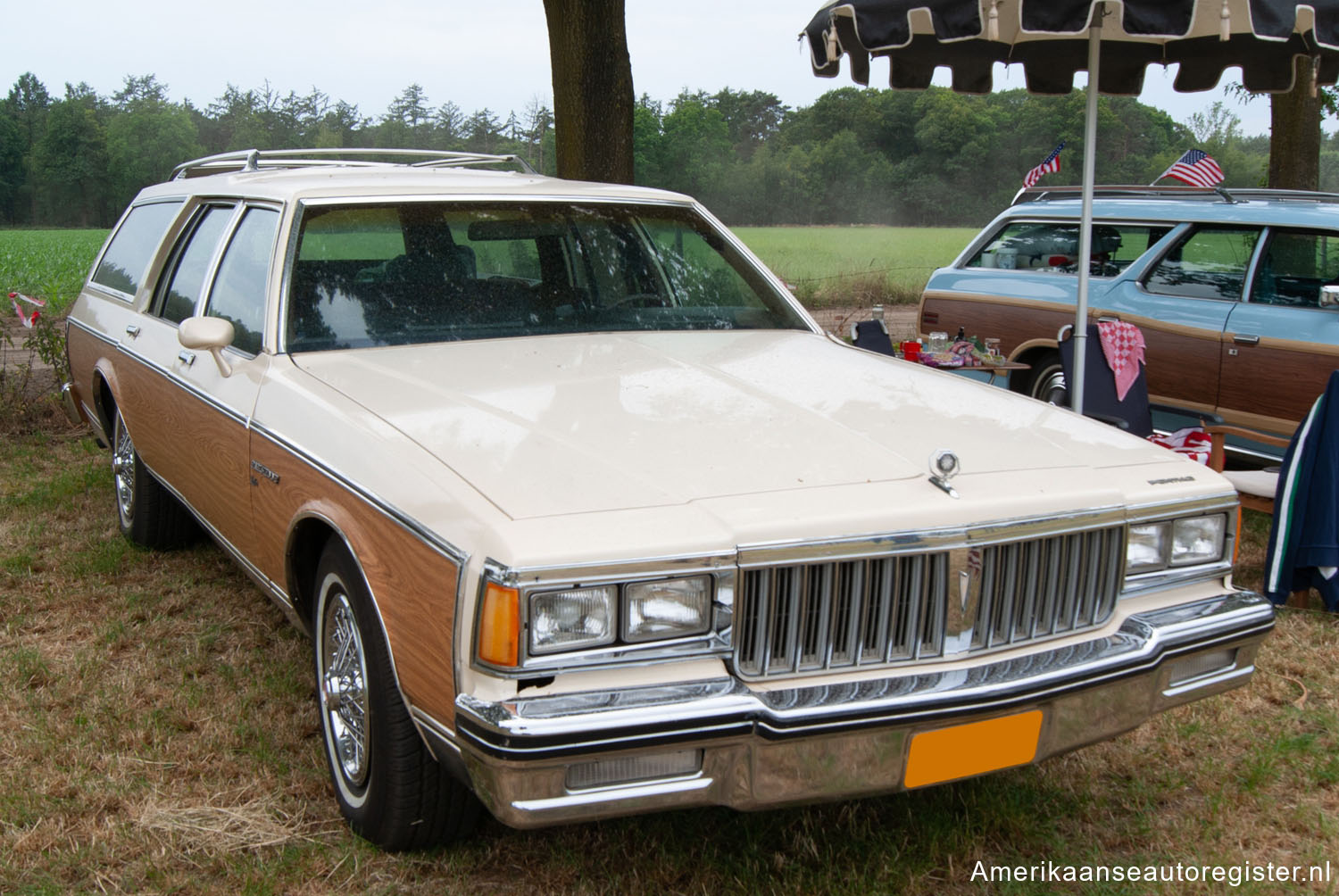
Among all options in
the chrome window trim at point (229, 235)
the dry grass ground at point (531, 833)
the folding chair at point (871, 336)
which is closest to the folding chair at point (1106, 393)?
the folding chair at point (871, 336)

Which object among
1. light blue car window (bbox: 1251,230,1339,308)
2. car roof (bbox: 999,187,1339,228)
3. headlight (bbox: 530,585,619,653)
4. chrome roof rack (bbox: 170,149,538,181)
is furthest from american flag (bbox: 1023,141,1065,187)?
headlight (bbox: 530,585,619,653)

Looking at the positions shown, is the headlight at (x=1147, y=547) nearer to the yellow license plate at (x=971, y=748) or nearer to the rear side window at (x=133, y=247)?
the yellow license plate at (x=971, y=748)

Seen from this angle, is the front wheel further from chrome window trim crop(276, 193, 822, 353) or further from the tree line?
the tree line

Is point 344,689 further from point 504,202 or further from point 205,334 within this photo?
point 504,202

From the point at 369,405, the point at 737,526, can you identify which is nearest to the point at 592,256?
the point at 369,405

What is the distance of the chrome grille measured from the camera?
85.5 inches

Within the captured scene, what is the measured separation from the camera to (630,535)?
2.08 metres

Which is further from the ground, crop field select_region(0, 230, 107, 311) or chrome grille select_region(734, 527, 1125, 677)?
chrome grille select_region(734, 527, 1125, 677)

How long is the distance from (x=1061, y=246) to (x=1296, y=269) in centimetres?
161

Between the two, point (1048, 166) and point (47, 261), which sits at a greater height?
point (1048, 166)

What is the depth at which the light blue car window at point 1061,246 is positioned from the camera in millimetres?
6906

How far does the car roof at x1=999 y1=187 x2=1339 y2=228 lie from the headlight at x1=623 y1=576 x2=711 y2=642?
5115mm

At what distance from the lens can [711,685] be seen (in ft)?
6.88

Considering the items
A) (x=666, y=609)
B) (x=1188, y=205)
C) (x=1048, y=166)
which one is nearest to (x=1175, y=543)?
(x=666, y=609)
